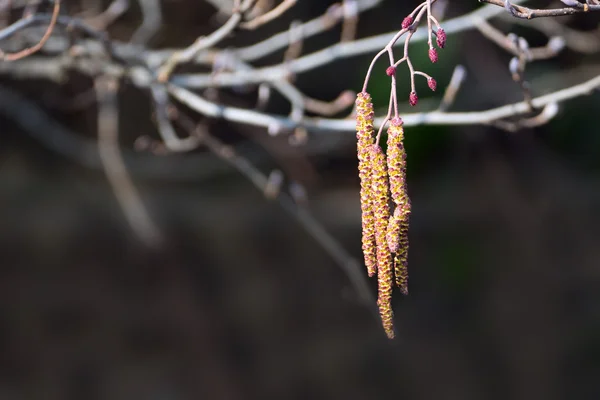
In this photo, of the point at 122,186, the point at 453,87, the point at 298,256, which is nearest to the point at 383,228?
the point at 453,87

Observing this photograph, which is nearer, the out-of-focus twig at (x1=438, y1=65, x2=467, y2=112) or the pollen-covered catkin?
the pollen-covered catkin

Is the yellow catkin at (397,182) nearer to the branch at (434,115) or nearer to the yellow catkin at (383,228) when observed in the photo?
the yellow catkin at (383,228)

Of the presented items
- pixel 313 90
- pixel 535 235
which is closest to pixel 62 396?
pixel 313 90

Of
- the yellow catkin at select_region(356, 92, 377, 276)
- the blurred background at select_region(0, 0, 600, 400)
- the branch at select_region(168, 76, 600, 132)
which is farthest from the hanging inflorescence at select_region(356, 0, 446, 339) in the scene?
the blurred background at select_region(0, 0, 600, 400)

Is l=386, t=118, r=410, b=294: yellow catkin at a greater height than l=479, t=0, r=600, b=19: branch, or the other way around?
l=479, t=0, r=600, b=19: branch

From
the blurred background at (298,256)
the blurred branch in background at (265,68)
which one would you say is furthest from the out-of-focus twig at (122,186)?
the blurred branch in background at (265,68)

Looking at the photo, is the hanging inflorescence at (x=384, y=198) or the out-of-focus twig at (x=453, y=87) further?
the out-of-focus twig at (x=453, y=87)

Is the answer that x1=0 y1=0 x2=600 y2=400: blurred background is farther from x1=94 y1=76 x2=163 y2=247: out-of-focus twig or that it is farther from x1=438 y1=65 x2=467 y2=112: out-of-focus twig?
x1=438 y1=65 x2=467 y2=112: out-of-focus twig
